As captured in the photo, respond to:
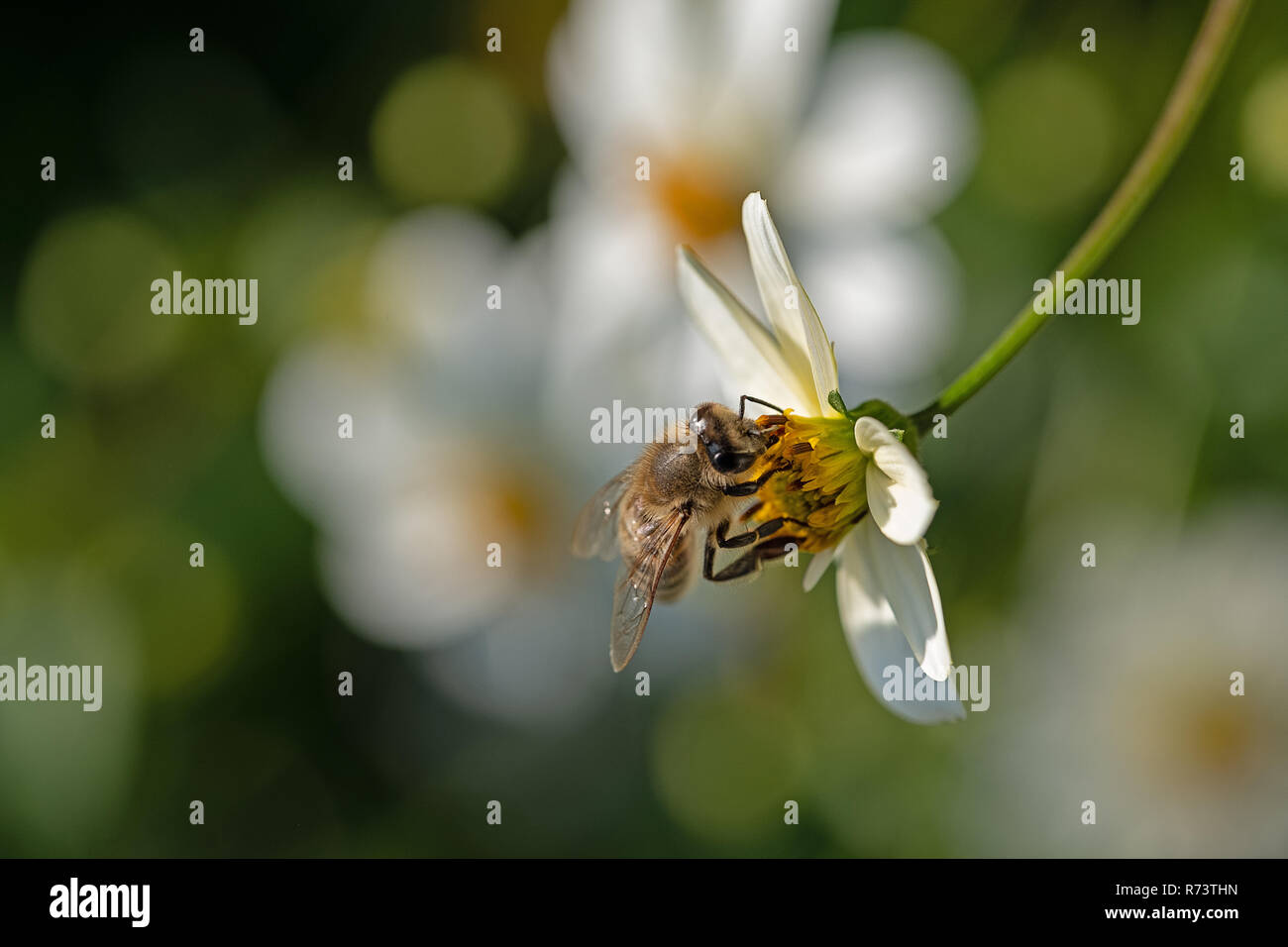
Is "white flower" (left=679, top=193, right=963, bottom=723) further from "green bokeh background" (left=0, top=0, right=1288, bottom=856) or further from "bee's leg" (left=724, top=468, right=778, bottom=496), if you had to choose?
"green bokeh background" (left=0, top=0, right=1288, bottom=856)

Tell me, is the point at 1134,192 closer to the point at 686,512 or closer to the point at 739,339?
the point at 739,339

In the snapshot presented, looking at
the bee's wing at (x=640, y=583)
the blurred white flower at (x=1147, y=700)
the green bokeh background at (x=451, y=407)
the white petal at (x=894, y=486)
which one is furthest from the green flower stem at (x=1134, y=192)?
the blurred white flower at (x=1147, y=700)

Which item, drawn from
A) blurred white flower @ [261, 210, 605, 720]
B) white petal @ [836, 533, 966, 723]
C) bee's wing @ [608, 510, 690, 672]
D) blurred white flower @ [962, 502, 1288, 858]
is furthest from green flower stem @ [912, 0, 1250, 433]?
blurred white flower @ [261, 210, 605, 720]

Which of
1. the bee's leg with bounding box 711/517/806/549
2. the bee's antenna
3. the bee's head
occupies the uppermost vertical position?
the bee's antenna

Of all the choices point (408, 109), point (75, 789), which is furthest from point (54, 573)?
point (408, 109)

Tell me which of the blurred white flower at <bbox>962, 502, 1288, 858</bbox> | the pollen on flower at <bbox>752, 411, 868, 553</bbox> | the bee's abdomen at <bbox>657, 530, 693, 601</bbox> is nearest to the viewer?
the pollen on flower at <bbox>752, 411, 868, 553</bbox>

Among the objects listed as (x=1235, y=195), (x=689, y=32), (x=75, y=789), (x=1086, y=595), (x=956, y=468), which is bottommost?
(x=75, y=789)

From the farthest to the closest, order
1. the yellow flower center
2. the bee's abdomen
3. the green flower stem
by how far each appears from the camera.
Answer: the yellow flower center
the bee's abdomen
the green flower stem
